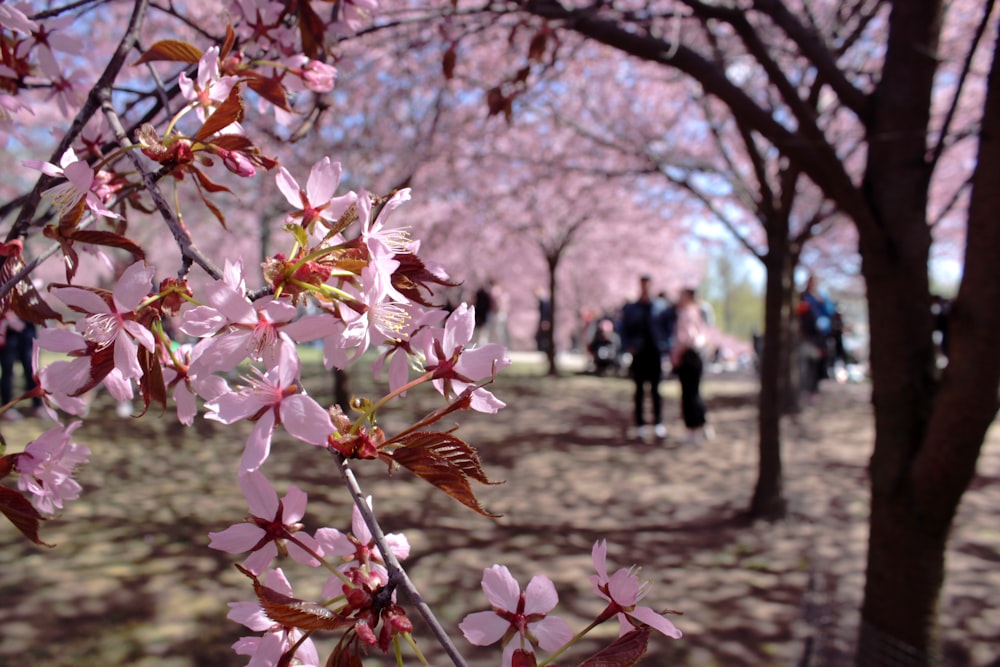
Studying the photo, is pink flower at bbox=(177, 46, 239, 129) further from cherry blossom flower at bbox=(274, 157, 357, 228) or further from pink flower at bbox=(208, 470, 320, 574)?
pink flower at bbox=(208, 470, 320, 574)

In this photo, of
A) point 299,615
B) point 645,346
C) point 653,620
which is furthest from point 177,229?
point 645,346

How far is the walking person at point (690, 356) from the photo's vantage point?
7.37 metres

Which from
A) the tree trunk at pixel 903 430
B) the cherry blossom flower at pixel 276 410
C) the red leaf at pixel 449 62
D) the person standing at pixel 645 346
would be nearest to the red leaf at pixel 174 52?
the cherry blossom flower at pixel 276 410

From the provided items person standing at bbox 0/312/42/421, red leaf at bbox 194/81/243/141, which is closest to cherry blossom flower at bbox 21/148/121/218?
red leaf at bbox 194/81/243/141

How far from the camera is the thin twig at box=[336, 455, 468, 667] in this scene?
0.60 meters

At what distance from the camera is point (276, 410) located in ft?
2.14

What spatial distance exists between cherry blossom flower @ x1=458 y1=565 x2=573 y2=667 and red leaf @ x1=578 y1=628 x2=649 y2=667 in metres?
0.11

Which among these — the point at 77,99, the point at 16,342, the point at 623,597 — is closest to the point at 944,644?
the point at 623,597

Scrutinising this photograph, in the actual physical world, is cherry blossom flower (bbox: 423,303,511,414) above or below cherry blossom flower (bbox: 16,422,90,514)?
above

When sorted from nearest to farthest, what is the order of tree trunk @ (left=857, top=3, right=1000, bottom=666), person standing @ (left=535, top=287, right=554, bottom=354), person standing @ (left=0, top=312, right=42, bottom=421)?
tree trunk @ (left=857, top=3, right=1000, bottom=666) < person standing @ (left=0, top=312, right=42, bottom=421) < person standing @ (left=535, top=287, right=554, bottom=354)

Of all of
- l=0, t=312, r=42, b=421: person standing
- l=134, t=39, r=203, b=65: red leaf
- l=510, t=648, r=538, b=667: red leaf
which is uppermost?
l=134, t=39, r=203, b=65: red leaf

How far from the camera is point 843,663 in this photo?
317 centimetres

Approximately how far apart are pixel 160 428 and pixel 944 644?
7.07m

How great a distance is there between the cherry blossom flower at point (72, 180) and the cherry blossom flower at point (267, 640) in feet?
1.41
